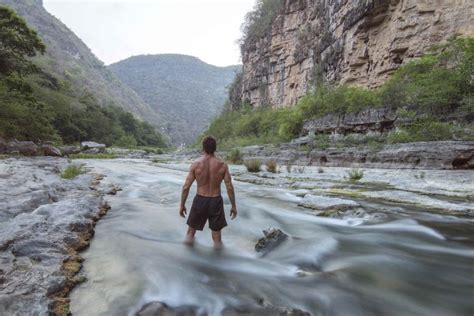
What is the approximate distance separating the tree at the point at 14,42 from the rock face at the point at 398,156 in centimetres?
2083

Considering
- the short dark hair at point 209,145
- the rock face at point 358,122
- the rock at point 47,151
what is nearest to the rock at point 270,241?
the short dark hair at point 209,145

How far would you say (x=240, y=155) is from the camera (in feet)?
88.4

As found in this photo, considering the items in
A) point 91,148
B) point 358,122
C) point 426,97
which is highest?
point 426,97

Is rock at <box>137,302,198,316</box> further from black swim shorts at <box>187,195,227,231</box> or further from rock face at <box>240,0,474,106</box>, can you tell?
rock face at <box>240,0,474,106</box>

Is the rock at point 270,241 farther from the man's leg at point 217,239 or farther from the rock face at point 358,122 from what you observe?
the rock face at point 358,122

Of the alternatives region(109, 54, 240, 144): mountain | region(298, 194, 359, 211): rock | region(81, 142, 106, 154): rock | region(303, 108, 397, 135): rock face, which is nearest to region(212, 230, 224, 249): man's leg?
region(298, 194, 359, 211): rock

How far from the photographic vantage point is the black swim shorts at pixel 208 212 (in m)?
4.76

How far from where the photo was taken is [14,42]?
22.8 metres

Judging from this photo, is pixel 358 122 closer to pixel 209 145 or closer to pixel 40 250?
pixel 209 145

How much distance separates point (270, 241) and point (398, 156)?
38.6 feet

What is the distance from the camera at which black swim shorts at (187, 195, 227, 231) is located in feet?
15.6

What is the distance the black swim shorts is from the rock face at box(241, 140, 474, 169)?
37.5 feet

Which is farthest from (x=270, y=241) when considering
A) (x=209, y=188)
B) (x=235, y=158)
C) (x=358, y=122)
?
(x=235, y=158)

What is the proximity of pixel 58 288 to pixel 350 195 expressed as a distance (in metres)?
7.88
